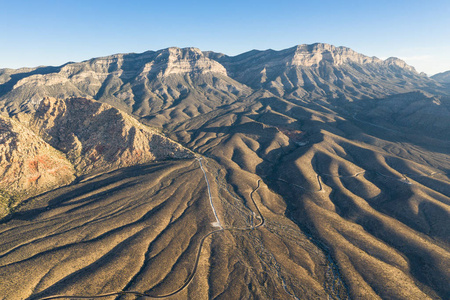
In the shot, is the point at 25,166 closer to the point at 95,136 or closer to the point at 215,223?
the point at 95,136

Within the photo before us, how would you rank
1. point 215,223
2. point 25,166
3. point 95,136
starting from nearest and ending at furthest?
point 215,223, point 25,166, point 95,136

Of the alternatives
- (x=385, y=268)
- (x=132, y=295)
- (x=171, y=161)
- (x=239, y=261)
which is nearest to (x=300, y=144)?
(x=171, y=161)

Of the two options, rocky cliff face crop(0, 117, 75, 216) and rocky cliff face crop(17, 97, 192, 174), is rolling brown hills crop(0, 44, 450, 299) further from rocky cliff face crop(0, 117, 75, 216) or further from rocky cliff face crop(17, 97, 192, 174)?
rocky cliff face crop(0, 117, 75, 216)

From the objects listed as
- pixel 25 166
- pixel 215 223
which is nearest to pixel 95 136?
pixel 25 166

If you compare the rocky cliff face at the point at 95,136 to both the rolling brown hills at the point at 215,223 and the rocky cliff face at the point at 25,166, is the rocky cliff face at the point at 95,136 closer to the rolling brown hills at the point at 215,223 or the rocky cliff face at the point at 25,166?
the rolling brown hills at the point at 215,223

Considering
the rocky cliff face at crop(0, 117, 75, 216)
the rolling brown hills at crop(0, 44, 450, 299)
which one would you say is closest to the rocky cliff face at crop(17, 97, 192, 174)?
the rolling brown hills at crop(0, 44, 450, 299)
